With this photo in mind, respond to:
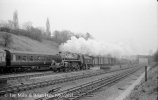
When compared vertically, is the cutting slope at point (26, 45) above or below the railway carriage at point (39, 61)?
above

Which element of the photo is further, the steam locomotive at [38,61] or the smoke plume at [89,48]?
the smoke plume at [89,48]

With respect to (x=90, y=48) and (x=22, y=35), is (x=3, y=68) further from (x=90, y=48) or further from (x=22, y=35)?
(x=22, y=35)

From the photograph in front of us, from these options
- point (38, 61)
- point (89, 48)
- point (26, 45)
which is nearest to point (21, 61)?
point (38, 61)

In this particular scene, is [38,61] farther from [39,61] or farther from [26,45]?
[26,45]

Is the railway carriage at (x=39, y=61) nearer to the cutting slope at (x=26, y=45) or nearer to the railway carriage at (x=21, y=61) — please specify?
the railway carriage at (x=21, y=61)

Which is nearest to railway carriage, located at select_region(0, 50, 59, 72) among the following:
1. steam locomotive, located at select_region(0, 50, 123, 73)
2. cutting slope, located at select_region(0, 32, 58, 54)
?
steam locomotive, located at select_region(0, 50, 123, 73)

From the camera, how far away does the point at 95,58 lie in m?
41.4

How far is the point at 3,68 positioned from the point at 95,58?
2208cm

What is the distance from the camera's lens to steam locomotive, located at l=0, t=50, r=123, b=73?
24594 mm

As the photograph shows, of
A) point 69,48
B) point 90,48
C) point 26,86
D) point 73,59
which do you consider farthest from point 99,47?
point 26,86

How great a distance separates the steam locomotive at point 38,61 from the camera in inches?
968

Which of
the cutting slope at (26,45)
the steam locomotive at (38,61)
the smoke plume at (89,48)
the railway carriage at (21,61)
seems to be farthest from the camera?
the cutting slope at (26,45)

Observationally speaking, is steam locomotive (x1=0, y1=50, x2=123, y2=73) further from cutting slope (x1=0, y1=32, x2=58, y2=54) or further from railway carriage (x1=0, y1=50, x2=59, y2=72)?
cutting slope (x1=0, y1=32, x2=58, y2=54)

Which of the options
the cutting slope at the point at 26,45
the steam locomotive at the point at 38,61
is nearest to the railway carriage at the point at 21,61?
the steam locomotive at the point at 38,61
